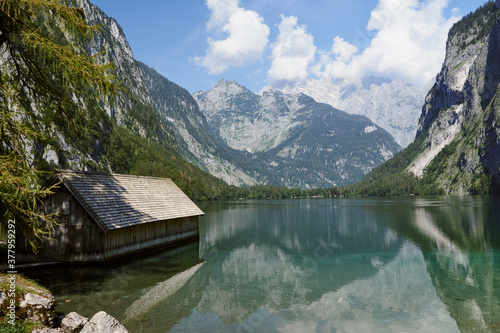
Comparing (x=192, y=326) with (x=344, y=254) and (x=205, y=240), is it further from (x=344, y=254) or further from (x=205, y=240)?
(x=205, y=240)

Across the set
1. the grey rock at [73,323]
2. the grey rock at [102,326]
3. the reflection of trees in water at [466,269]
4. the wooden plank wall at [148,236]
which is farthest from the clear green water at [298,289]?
the grey rock at [73,323]

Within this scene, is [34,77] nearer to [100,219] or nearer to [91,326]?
[91,326]

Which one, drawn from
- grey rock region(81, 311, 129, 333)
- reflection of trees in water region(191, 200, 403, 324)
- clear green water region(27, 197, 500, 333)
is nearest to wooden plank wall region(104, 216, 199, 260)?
clear green water region(27, 197, 500, 333)

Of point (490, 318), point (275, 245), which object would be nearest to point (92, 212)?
point (275, 245)

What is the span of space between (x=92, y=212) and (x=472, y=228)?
50910mm

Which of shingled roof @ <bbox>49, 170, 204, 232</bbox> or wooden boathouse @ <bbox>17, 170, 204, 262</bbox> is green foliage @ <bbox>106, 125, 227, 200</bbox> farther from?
wooden boathouse @ <bbox>17, 170, 204, 262</bbox>

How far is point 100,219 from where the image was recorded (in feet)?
79.7

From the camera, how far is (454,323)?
1580cm

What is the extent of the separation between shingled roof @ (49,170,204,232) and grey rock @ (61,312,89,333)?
11.0 m

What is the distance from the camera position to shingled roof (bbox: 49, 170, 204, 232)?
24609 millimetres

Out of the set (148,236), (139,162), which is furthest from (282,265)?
(139,162)

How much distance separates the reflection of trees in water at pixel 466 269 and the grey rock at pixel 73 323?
17.2m

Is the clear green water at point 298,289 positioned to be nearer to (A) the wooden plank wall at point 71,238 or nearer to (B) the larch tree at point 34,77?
(A) the wooden plank wall at point 71,238

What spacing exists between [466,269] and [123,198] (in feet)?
96.8
